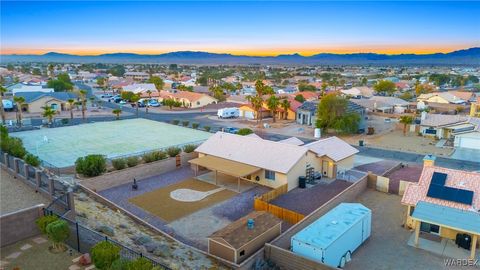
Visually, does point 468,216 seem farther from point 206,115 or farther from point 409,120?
point 206,115

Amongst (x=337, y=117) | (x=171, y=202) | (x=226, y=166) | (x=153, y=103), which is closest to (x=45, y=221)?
(x=171, y=202)

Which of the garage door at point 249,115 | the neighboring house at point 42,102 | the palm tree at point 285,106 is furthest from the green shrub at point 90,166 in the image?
the neighboring house at point 42,102

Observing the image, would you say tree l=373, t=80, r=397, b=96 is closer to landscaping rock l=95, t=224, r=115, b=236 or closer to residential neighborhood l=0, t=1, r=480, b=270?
residential neighborhood l=0, t=1, r=480, b=270

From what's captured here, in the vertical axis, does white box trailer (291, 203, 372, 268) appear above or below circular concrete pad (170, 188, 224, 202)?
above

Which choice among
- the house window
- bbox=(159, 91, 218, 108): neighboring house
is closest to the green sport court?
the house window

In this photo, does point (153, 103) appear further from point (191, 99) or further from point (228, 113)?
point (228, 113)

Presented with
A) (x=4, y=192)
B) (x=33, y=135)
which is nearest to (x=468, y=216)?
(x=4, y=192)
